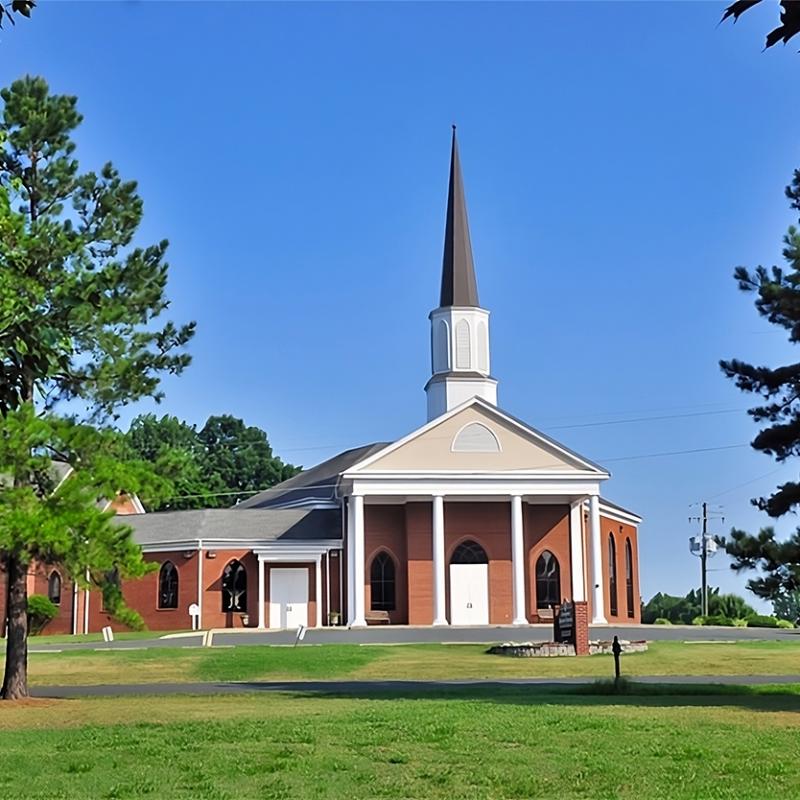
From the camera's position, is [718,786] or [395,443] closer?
[718,786]

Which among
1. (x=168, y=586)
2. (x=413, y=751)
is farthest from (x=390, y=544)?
(x=413, y=751)

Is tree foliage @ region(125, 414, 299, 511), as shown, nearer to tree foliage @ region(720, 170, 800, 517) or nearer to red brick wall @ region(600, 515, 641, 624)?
red brick wall @ region(600, 515, 641, 624)

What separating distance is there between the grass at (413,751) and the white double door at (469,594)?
104ft

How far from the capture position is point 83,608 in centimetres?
5294

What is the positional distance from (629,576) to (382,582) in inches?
573

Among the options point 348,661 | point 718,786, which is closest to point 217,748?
point 718,786

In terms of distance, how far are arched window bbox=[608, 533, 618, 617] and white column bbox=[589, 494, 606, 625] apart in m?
4.20

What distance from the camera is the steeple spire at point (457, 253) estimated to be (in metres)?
58.0

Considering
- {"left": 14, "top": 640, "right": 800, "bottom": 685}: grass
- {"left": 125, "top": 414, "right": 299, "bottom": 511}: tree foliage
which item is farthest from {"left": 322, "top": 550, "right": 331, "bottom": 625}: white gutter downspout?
{"left": 125, "top": 414, "right": 299, "bottom": 511}: tree foliage

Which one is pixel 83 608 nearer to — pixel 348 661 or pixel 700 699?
pixel 348 661

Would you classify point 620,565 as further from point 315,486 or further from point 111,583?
point 111,583

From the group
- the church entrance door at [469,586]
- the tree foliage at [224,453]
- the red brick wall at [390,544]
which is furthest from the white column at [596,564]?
the tree foliage at [224,453]

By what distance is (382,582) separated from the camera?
51719 millimetres

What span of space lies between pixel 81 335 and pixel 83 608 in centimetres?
3165
